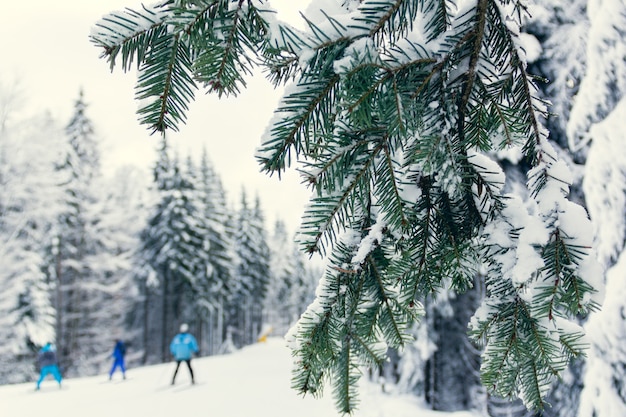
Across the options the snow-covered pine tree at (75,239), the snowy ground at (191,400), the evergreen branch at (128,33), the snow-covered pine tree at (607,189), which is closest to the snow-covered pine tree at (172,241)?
the snow-covered pine tree at (75,239)

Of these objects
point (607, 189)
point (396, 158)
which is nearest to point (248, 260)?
point (607, 189)

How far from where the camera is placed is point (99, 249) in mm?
25406

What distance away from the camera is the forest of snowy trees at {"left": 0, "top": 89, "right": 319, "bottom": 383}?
54.4 feet

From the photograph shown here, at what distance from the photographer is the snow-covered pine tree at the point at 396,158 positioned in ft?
3.41

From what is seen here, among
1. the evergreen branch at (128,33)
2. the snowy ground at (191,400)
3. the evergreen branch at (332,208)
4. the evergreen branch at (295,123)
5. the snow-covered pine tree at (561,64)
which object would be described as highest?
the snow-covered pine tree at (561,64)

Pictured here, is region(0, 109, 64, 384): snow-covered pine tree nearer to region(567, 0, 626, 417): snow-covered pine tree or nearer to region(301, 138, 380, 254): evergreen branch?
region(567, 0, 626, 417): snow-covered pine tree

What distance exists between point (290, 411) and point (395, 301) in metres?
7.52

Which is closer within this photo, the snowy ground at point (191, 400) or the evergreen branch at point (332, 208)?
the evergreen branch at point (332, 208)

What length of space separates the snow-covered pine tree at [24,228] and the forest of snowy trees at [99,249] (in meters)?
0.05

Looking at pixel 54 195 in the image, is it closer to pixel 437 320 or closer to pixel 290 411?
pixel 290 411

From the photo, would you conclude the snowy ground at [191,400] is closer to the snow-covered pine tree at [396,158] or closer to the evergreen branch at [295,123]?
the snow-covered pine tree at [396,158]

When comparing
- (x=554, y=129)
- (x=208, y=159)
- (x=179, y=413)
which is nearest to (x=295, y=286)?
(x=208, y=159)

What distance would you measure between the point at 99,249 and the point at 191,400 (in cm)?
1832

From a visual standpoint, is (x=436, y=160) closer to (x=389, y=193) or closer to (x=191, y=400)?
Answer: (x=389, y=193)
